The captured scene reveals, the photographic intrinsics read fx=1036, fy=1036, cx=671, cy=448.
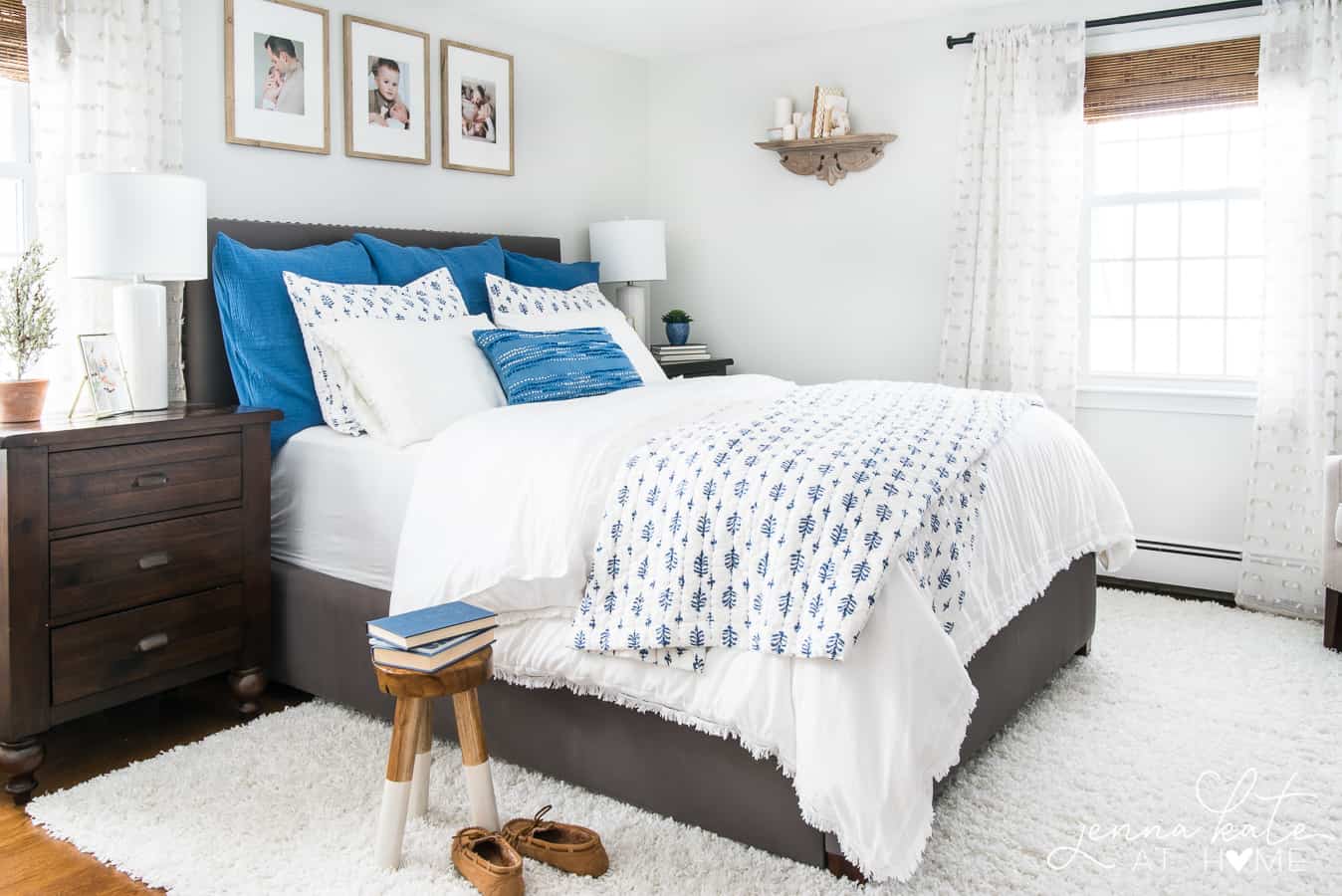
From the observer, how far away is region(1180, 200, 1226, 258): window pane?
13.3ft

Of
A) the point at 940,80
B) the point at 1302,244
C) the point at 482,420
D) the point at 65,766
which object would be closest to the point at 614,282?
the point at 940,80

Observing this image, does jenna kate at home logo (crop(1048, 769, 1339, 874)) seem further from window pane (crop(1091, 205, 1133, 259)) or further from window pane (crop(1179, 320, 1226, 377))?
window pane (crop(1091, 205, 1133, 259))

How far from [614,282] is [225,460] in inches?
102

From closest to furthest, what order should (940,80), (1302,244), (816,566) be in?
(816,566)
(1302,244)
(940,80)

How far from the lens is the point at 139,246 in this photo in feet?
8.68

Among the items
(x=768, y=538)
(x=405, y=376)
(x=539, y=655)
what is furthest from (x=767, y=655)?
(x=405, y=376)

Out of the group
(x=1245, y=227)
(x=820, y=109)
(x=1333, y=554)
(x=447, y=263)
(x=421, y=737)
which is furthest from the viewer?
(x=820, y=109)

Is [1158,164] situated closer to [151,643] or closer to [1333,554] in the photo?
[1333,554]

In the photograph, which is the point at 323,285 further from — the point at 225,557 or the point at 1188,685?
the point at 1188,685

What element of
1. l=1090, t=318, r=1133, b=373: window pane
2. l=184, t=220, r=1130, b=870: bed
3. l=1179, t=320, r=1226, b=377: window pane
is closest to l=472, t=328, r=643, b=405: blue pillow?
l=184, t=220, r=1130, b=870: bed

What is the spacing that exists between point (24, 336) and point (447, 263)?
1.46 metres

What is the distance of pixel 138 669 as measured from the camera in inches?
99.0

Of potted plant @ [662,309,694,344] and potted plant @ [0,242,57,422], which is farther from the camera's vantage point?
potted plant @ [662,309,694,344]

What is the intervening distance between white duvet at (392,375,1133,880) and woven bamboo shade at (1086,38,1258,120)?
5.69ft
